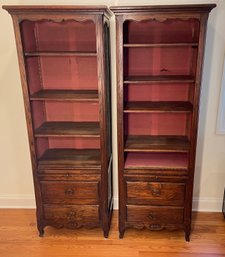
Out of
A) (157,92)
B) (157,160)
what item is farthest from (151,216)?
(157,92)

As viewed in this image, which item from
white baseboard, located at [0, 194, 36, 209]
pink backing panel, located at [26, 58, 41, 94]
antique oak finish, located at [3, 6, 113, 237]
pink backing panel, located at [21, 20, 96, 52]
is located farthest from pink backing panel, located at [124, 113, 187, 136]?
white baseboard, located at [0, 194, 36, 209]

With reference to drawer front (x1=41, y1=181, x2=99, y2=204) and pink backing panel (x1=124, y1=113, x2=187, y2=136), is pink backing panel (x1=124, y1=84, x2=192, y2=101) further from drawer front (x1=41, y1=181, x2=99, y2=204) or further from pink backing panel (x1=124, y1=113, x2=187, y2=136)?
drawer front (x1=41, y1=181, x2=99, y2=204)

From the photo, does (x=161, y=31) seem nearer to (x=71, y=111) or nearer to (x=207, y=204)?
(x=71, y=111)

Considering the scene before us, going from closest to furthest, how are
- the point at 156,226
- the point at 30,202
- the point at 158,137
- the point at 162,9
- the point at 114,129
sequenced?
1. the point at 162,9
2. the point at 156,226
3. the point at 158,137
4. the point at 114,129
5. the point at 30,202

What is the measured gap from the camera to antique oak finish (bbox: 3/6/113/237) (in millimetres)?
2059

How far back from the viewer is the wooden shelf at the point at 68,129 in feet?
6.88

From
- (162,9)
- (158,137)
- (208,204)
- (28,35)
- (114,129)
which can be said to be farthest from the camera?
(208,204)

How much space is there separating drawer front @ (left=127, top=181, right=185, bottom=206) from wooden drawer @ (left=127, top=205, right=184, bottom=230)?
57mm

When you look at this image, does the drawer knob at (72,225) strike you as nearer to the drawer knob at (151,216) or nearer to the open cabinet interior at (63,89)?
the open cabinet interior at (63,89)

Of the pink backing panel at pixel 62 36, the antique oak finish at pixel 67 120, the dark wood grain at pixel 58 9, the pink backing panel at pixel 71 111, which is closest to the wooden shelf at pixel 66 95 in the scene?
the antique oak finish at pixel 67 120

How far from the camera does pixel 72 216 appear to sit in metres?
2.26

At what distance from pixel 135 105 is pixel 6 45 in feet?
4.14

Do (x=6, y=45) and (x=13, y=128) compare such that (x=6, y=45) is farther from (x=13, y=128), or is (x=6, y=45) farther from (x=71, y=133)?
(x=71, y=133)

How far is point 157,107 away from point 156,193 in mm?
722
